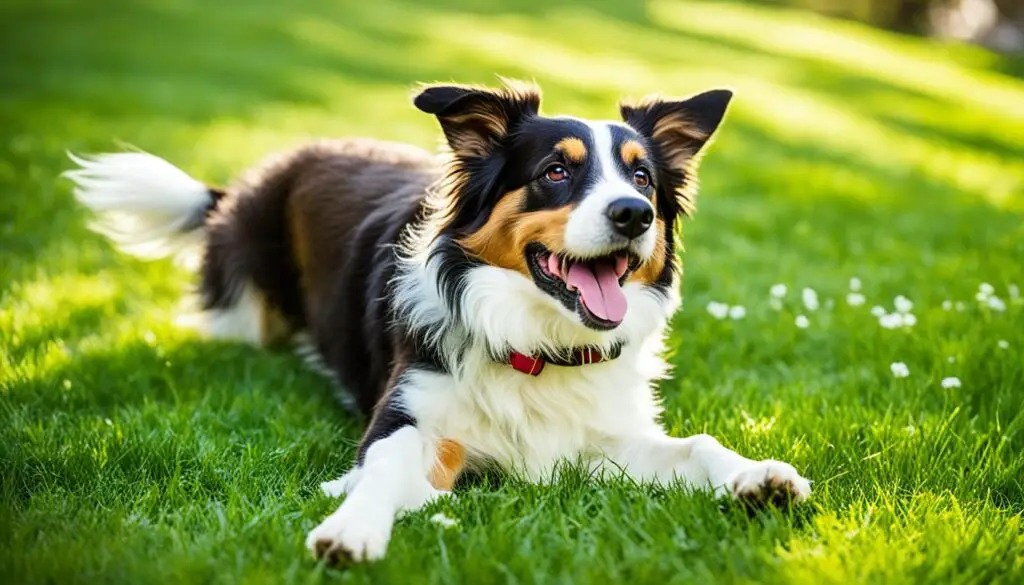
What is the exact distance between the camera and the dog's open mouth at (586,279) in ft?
11.4

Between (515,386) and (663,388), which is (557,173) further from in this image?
Answer: (663,388)

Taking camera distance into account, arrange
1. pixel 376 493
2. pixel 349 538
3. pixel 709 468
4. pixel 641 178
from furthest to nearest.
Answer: pixel 641 178 < pixel 709 468 < pixel 376 493 < pixel 349 538

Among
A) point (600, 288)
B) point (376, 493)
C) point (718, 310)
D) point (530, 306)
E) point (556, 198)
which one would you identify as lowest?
point (718, 310)

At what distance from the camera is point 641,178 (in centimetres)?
381

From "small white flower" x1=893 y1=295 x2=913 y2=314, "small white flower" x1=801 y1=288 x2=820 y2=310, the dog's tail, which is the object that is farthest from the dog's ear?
the dog's tail

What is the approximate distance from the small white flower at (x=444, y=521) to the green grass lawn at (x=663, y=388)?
27 mm

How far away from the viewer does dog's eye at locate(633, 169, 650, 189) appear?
377 centimetres

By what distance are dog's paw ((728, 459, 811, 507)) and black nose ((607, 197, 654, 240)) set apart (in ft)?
2.95

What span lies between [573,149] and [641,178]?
34 centimetres

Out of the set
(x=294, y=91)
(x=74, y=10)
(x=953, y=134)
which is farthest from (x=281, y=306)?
(x=74, y=10)

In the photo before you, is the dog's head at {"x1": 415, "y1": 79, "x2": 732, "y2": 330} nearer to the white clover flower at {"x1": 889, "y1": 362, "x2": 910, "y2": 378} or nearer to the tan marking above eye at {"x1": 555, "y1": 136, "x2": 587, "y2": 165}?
the tan marking above eye at {"x1": 555, "y1": 136, "x2": 587, "y2": 165}

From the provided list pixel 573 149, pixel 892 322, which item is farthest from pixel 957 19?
pixel 573 149

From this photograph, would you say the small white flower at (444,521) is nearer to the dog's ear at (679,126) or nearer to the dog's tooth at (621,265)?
the dog's tooth at (621,265)

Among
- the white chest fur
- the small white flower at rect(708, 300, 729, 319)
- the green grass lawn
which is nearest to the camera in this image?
the green grass lawn
